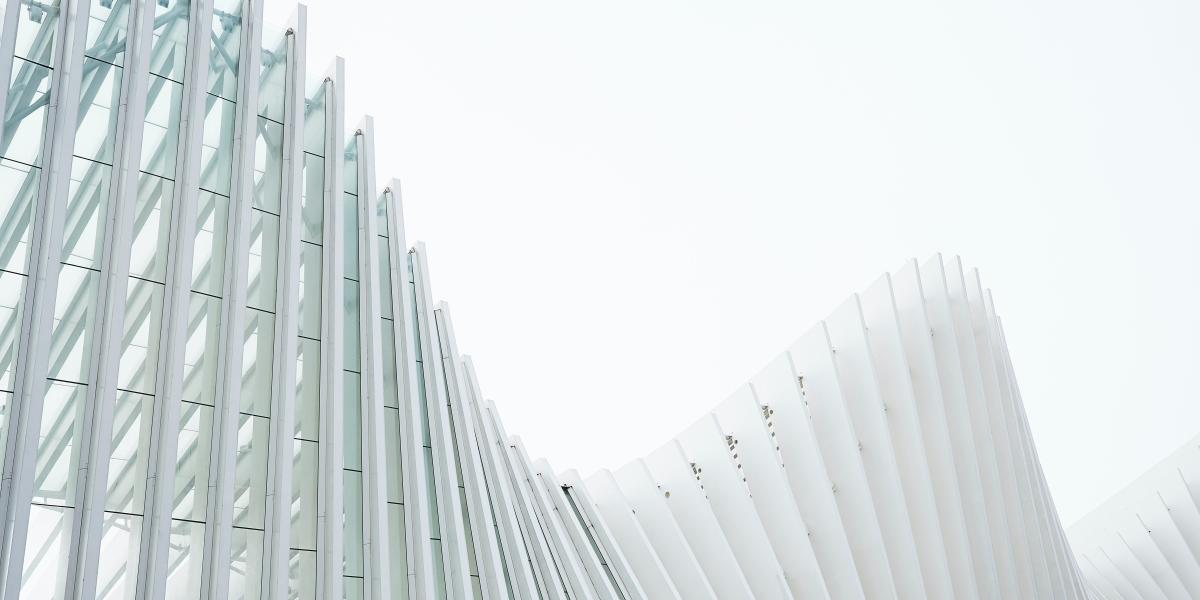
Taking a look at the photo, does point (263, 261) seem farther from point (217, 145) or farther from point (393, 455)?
point (393, 455)

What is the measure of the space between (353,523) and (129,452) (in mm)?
2644

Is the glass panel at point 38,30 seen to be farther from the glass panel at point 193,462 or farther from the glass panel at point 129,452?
the glass panel at point 193,462

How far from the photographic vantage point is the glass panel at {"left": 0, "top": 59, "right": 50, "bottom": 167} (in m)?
10.8

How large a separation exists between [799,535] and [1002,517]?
4.44 meters

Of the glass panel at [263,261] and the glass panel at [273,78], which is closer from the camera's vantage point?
the glass panel at [263,261]

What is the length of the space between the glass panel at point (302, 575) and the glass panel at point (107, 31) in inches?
224

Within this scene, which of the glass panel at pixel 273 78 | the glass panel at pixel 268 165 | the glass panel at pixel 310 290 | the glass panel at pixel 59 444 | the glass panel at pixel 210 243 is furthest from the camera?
the glass panel at pixel 273 78

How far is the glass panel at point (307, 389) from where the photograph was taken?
12.4 metres

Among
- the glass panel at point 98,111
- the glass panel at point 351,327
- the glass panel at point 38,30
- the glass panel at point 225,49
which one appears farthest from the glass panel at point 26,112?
the glass panel at point 351,327

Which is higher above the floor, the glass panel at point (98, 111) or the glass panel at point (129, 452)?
the glass panel at point (98, 111)

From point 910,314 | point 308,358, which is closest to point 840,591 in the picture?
point 910,314

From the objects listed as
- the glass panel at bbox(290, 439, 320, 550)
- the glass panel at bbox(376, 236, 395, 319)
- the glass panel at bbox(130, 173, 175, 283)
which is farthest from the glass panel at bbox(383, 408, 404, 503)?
the glass panel at bbox(130, 173, 175, 283)

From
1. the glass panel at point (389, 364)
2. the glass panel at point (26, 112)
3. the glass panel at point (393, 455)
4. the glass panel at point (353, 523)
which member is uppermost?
the glass panel at point (26, 112)

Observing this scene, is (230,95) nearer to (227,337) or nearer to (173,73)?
(173,73)
